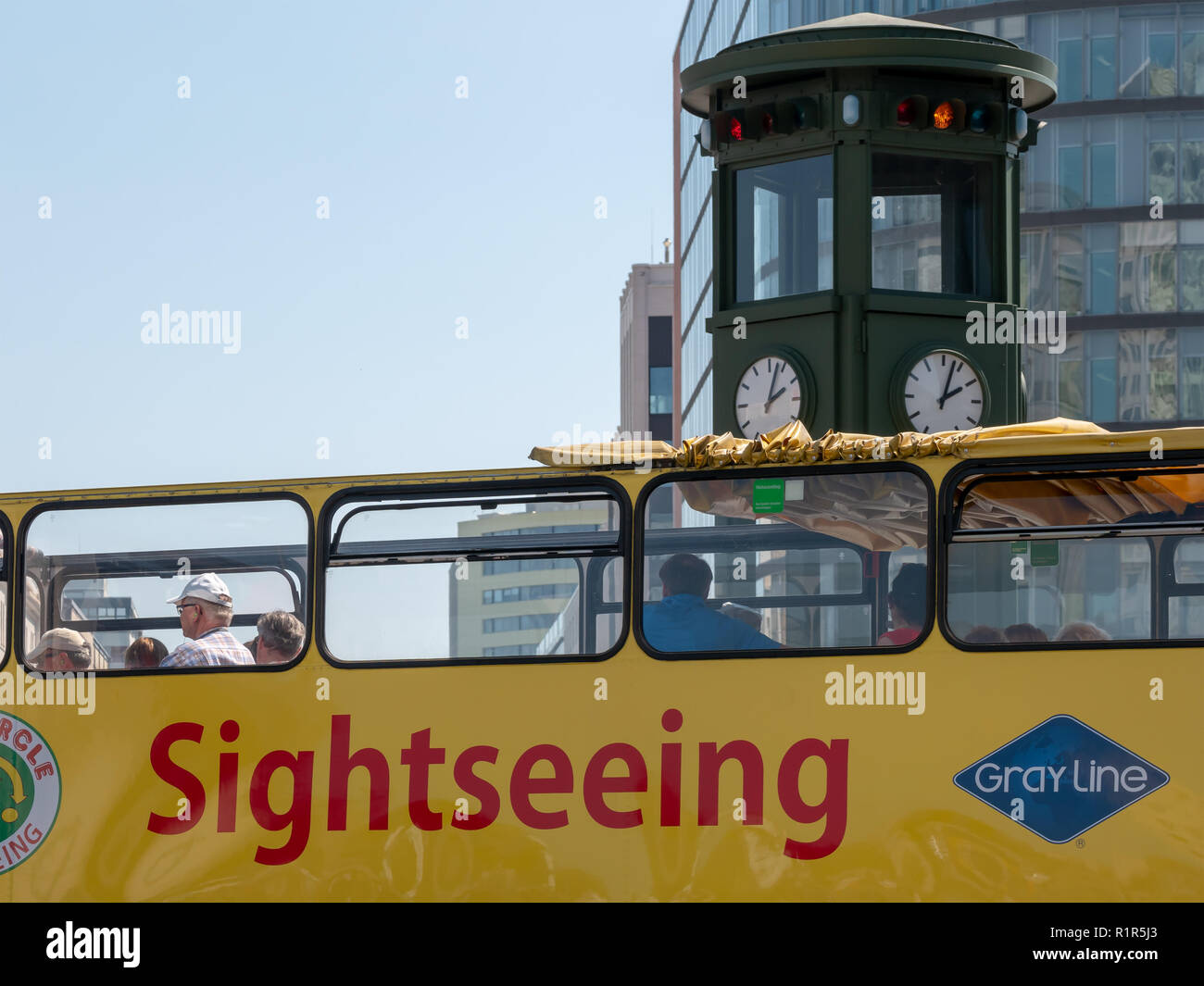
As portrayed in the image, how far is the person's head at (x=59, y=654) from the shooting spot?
26.4ft

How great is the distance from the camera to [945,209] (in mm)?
12352

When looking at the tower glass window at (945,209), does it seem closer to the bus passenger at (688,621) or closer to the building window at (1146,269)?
the bus passenger at (688,621)

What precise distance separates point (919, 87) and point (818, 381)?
2380 mm

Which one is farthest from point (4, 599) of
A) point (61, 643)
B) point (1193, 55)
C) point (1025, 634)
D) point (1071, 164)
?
point (1193, 55)

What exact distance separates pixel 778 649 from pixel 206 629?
9.94ft

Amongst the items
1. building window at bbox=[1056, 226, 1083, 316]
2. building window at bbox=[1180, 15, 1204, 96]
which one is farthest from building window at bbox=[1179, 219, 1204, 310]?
building window at bbox=[1180, 15, 1204, 96]

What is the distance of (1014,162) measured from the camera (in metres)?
12.1

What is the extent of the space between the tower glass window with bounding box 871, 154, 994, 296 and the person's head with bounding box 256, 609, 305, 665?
243 inches

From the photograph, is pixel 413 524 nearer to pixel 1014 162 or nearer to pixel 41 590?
pixel 41 590

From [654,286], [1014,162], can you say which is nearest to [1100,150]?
[1014,162]

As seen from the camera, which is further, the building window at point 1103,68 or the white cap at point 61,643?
the building window at point 1103,68

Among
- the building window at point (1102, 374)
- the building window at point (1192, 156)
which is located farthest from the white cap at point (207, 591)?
the building window at point (1192, 156)

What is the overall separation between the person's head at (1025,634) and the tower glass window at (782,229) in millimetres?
5374

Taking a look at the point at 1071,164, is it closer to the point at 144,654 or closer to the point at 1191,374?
the point at 1191,374
